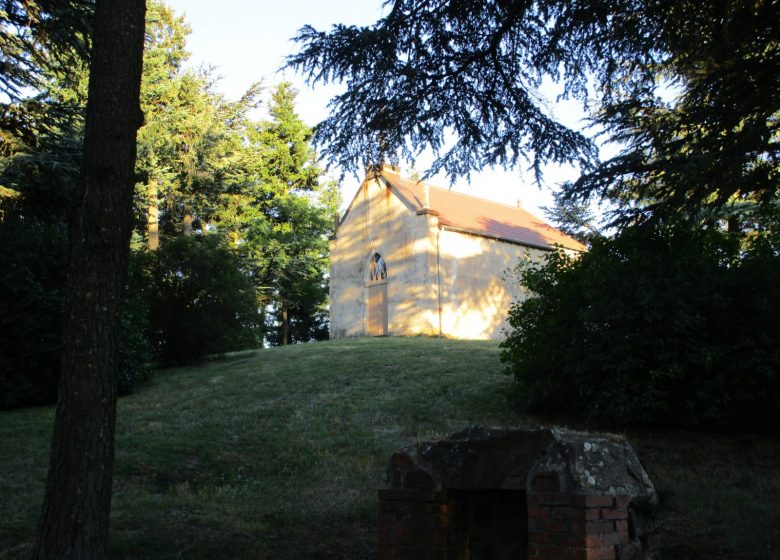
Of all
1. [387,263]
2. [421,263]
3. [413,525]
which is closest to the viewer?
[413,525]

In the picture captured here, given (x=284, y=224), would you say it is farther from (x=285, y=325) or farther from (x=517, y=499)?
(x=517, y=499)

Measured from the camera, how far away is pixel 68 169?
15.4 metres

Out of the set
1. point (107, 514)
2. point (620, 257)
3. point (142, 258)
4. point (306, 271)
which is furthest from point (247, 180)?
point (107, 514)

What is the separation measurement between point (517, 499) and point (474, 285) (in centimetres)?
2602

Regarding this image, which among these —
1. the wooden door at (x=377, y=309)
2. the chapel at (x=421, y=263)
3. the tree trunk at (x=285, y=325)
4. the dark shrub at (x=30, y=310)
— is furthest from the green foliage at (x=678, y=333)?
the tree trunk at (x=285, y=325)

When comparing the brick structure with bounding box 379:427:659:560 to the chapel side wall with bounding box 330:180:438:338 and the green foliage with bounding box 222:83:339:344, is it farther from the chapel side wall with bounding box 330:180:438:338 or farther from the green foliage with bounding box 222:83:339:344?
the green foliage with bounding box 222:83:339:344

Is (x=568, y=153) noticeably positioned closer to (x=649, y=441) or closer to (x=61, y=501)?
(x=649, y=441)

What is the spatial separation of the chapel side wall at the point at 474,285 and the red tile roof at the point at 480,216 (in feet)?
1.97

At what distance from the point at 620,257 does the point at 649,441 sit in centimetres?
300

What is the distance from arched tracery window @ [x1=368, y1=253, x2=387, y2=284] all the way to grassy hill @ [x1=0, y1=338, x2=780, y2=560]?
14.5 m

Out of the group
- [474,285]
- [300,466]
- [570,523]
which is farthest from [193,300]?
[570,523]

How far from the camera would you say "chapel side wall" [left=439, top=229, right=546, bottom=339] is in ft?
98.0

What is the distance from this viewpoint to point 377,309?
32250mm

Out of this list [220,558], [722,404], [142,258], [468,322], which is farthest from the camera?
[468,322]
